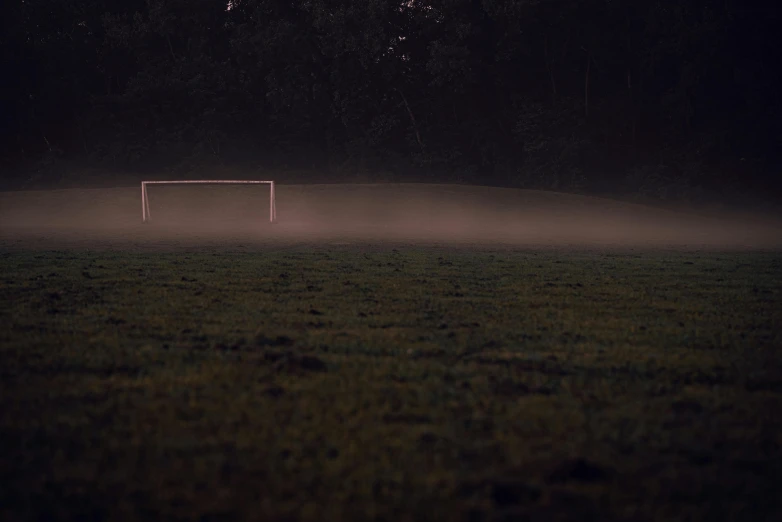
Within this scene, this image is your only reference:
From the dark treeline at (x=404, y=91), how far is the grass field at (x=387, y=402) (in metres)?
39.2

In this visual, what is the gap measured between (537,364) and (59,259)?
10.5 m

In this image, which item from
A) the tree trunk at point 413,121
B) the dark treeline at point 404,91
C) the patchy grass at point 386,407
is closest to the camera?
the patchy grass at point 386,407

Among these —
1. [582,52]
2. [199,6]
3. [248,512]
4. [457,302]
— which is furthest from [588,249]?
[199,6]

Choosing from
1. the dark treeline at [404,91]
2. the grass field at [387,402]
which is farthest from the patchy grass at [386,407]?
the dark treeline at [404,91]

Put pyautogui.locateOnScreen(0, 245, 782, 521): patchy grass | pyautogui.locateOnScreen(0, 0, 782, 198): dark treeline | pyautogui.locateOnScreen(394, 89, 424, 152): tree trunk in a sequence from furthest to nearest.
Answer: pyautogui.locateOnScreen(394, 89, 424, 152): tree trunk
pyautogui.locateOnScreen(0, 0, 782, 198): dark treeline
pyautogui.locateOnScreen(0, 245, 782, 521): patchy grass

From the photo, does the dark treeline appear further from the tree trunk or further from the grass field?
the grass field

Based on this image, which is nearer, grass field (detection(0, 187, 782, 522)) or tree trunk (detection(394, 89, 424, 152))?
grass field (detection(0, 187, 782, 522))

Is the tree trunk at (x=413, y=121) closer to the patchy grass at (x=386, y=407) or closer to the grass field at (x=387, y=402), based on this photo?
the grass field at (x=387, y=402)

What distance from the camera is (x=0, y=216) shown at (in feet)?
90.4

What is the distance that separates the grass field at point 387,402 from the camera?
2.71 metres

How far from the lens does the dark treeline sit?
44250mm

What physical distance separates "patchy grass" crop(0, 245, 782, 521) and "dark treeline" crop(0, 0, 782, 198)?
131 feet

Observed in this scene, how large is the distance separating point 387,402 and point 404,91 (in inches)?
1882

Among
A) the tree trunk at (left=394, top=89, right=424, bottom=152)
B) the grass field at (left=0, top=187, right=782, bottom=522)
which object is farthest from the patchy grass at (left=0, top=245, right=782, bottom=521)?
the tree trunk at (left=394, top=89, right=424, bottom=152)
